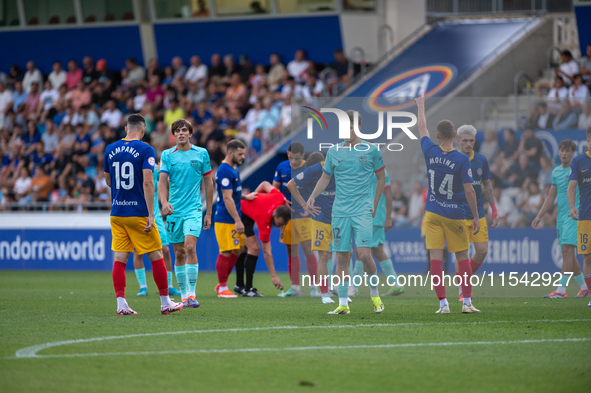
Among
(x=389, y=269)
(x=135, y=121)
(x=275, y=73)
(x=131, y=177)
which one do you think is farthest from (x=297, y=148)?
(x=275, y=73)

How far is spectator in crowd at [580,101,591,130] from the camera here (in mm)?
12094

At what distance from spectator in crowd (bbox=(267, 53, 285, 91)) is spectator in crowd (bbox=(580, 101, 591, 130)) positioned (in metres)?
12.4

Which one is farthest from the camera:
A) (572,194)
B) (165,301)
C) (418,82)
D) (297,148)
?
(418,82)

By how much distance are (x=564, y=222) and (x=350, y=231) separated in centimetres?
405

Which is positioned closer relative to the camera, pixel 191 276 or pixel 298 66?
pixel 191 276

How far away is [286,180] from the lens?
1208 centimetres

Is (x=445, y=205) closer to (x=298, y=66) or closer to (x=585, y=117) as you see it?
(x=585, y=117)

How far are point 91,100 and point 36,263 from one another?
7.87 metres

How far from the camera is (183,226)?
998cm

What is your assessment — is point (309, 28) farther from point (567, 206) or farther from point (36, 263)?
point (567, 206)

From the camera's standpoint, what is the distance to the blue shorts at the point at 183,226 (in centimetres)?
986

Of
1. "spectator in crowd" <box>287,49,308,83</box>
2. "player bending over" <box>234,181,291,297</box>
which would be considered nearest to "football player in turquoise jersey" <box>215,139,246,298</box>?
"player bending over" <box>234,181,291,297</box>

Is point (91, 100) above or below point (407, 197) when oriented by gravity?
above

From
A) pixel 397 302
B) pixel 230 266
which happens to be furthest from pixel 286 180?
pixel 397 302
